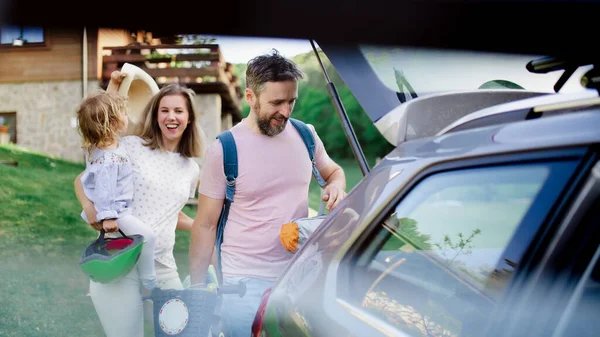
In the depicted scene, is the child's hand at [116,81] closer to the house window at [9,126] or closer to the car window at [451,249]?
the car window at [451,249]

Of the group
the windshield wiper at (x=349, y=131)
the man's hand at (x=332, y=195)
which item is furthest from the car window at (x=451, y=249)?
the man's hand at (x=332, y=195)

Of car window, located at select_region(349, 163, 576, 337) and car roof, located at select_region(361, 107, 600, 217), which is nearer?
car roof, located at select_region(361, 107, 600, 217)

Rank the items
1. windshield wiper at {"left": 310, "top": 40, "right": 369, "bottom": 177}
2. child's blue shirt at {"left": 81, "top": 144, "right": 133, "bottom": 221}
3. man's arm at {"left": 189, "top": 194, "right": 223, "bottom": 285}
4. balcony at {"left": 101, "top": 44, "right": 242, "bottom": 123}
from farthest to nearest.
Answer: balcony at {"left": 101, "top": 44, "right": 242, "bottom": 123}, child's blue shirt at {"left": 81, "top": 144, "right": 133, "bottom": 221}, man's arm at {"left": 189, "top": 194, "right": 223, "bottom": 285}, windshield wiper at {"left": 310, "top": 40, "right": 369, "bottom": 177}

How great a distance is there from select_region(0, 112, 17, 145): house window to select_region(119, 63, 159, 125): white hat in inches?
424

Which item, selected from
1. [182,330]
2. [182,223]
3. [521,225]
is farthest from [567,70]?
[182,223]

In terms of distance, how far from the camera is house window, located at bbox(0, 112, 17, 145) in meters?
14.2

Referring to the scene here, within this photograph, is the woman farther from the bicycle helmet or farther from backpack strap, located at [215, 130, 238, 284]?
backpack strap, located at [215, 130, 238, 284]

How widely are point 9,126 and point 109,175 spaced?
13.0 meters

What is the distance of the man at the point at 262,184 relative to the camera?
8.95 ft

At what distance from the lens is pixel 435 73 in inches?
70.1

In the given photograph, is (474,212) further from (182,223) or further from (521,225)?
(182,223)

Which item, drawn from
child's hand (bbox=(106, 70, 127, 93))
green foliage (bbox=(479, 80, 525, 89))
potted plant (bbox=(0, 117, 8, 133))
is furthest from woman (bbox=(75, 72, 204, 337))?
potted plant (bbox=(0, 117, 8, 133))

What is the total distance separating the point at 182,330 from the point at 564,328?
1974 millimetres

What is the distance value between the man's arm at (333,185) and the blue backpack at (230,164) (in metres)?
0.03
